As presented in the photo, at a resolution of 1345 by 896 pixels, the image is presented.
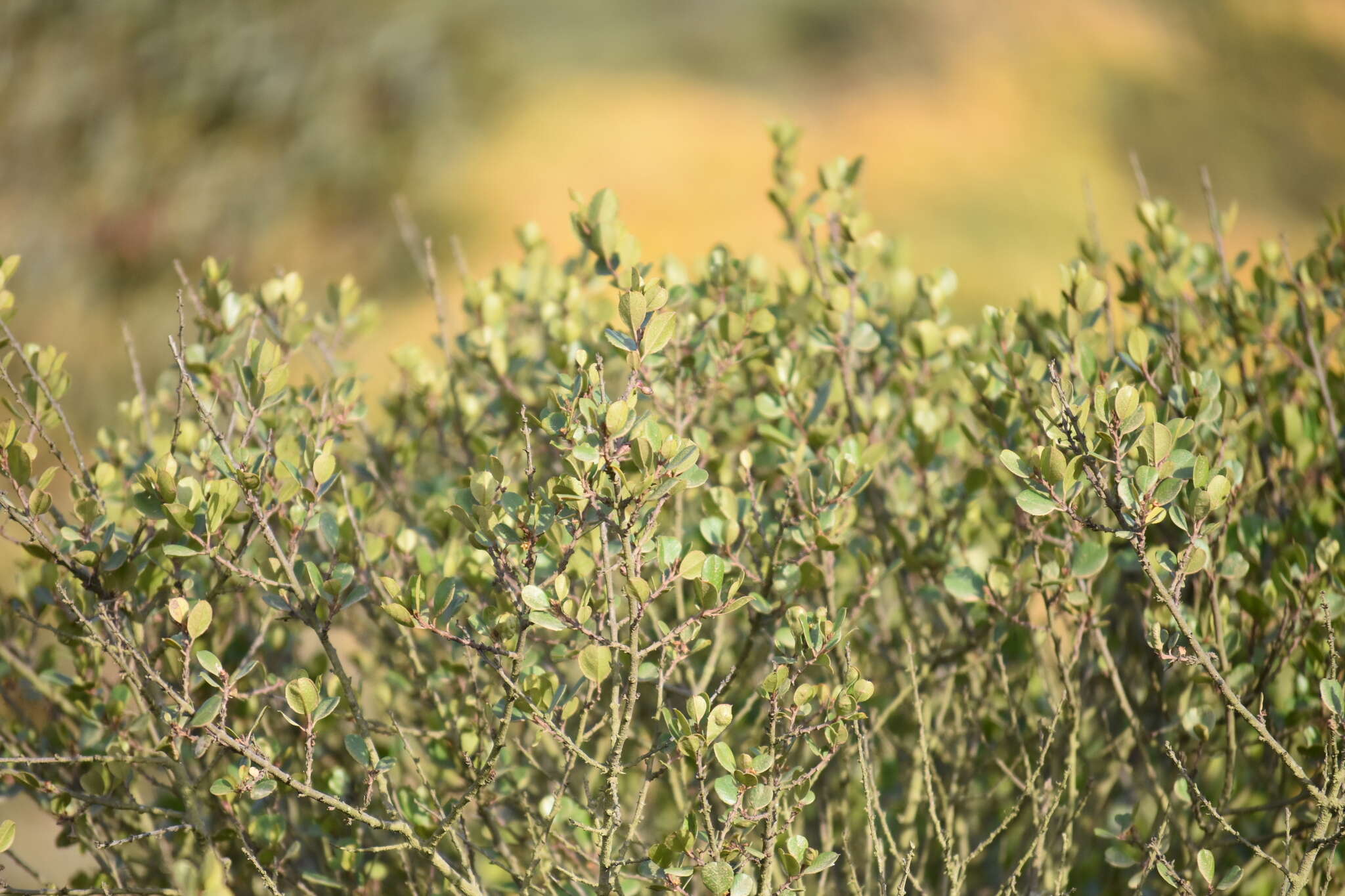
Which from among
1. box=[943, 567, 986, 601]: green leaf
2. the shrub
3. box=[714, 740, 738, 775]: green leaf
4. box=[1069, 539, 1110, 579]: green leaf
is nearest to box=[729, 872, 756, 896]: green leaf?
the shrub

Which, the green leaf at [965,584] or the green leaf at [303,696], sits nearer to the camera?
the green leaf at [303,696]

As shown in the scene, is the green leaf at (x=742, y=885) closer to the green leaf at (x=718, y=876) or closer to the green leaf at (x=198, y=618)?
the green leaf at (x=718, y=876)

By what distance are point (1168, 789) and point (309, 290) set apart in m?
7.19

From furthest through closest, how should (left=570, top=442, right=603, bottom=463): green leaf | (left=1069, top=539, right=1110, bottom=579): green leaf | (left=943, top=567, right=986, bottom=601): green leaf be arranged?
(left=943, top=567, right=986, bottom=601): green leaf → (left=1069, top=539, right=1110, bottom=579): green leaf → (left=570, top=442, right=603, bottom=463): green leaf

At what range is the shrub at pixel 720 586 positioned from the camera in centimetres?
130

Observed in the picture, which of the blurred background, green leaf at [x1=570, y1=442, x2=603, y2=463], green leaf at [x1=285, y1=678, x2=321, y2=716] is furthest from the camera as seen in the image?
the blurred background

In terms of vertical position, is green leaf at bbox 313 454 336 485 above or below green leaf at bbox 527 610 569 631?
above

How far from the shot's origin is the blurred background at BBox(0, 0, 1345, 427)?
21.5 ft

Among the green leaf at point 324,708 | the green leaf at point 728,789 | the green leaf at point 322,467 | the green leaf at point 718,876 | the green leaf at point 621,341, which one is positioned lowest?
the green leaf at point 718,876

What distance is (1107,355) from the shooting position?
1.86 metres

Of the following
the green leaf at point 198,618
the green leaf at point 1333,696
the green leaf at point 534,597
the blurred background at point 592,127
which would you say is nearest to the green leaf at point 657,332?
the green leaf at point 534,597

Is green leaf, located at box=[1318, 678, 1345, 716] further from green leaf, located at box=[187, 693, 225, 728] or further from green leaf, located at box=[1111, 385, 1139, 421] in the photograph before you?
green leaf, located at box=[187, 693, 225, 728]

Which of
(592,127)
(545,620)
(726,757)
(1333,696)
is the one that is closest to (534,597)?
(545,620)

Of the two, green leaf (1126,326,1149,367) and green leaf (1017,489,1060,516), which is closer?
green leaf (1017,489,1060,516)
